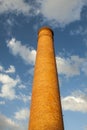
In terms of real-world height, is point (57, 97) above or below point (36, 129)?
above

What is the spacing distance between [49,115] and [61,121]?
2.46ft

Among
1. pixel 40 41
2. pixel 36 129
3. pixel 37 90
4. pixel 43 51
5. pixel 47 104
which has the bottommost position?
pixel 36 129

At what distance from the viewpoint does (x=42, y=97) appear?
421 inches

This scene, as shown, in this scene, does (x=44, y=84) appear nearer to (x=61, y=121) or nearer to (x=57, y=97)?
(x=57, y=97)

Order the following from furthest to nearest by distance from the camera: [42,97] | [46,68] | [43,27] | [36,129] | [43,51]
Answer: [43,27] → [43,51] → [46,68] → [42,97] → [36,129]

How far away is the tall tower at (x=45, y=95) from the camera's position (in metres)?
10.1

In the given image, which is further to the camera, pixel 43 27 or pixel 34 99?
pixel 43 27

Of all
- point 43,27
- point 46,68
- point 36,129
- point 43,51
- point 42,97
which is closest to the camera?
point 36,129

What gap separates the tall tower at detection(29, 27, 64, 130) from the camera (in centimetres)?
1012

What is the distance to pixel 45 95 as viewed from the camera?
10742mm

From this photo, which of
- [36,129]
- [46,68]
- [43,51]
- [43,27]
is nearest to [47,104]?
[36,129]

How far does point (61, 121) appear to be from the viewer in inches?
416

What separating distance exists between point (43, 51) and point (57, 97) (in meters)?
2.81

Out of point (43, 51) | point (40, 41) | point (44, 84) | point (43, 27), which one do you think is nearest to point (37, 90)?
point (44, 84)
